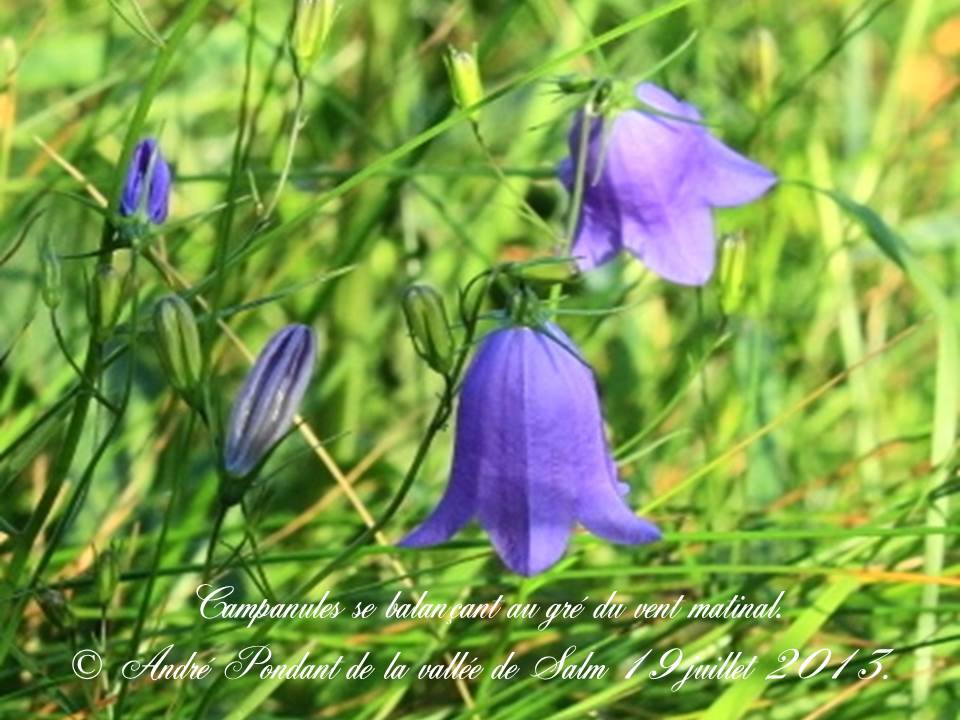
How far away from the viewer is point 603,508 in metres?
1.00

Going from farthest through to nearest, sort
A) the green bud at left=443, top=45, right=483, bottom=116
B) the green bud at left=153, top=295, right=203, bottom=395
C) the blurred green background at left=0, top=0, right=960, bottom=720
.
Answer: the blurred green background at left=0, top=0, right=960, bottom=720 → the green bud at left=443, top=45, right=483, bottom=116 → the green bud at left=153, top=295, right=203, bottom=395

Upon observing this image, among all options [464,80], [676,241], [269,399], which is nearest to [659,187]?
[676,241]

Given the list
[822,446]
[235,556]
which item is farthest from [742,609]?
[822,446]

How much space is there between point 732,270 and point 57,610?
44 cm

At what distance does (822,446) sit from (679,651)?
0.57m

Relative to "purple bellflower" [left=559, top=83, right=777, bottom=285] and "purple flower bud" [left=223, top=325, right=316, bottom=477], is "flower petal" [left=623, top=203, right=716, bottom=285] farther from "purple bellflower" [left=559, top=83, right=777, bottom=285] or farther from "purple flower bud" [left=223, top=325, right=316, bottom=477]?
"purple flower bud" [left=223, top=325, right=316, bottom=477]

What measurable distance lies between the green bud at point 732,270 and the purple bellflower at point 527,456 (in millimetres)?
175

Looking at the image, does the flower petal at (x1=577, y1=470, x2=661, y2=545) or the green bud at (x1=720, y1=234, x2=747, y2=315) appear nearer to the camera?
the flower petal at (x1=577, y1=470, x2=661, y2=545)

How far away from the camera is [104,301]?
35.5 inches

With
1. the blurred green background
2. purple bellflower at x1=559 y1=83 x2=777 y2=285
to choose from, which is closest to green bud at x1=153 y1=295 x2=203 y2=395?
the blurred green background

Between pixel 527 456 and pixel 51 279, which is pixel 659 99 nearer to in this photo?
pixel 527 456

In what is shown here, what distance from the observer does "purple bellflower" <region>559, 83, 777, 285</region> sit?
1.14 metres

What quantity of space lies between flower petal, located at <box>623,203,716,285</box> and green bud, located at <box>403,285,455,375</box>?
29 cm

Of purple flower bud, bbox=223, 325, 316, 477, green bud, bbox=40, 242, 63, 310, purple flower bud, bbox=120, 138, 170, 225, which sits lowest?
purple flower bud, bbox=223, 325, 316, 477
